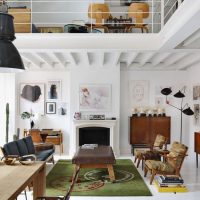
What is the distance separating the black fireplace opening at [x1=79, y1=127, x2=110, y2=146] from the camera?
10.2m

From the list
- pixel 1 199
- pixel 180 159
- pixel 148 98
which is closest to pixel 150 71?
pixel 148 98

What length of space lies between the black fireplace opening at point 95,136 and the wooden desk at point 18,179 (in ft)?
18.6

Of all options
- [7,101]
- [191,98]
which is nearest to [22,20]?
[7,101]

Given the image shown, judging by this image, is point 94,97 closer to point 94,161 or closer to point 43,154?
point 43,154

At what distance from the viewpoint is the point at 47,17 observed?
33.0 feet

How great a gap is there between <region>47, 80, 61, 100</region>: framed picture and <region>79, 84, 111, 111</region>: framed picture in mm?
805

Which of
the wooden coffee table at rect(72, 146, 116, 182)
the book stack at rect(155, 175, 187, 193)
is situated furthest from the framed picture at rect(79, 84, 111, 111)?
the book stack at rect(155, 175, 187, 193)

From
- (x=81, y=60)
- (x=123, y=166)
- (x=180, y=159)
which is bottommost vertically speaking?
(x=123, y=166)

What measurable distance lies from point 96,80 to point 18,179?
6933mm

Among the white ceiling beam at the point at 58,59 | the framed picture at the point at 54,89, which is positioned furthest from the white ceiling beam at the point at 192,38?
the framed picture at the point at 54,89

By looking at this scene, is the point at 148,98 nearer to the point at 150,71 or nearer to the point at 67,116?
the point at 150,71

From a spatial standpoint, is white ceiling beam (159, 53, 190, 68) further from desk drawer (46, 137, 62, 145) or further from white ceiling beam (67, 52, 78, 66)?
desk drawer (46, 137, 62, 145)

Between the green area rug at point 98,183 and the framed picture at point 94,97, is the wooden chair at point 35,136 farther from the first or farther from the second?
the framed picture at point 94,97

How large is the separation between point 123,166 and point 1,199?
583 centimetres
